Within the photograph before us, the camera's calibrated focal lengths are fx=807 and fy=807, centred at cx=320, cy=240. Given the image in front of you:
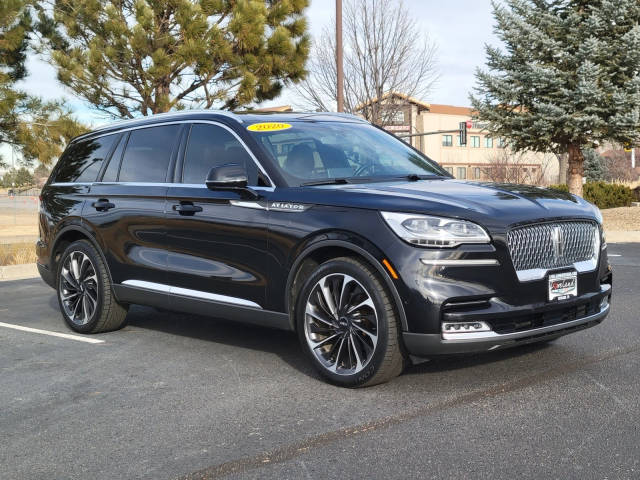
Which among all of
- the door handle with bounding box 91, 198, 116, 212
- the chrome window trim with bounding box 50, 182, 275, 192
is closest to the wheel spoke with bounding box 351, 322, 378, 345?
the chrome window trim with bounding box 50, 182, 275, 192

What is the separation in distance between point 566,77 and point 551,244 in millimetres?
18544

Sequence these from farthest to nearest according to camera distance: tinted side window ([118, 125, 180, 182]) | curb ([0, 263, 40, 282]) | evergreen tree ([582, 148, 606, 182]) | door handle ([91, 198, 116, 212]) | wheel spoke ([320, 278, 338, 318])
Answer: evergreen tree ([582, 148, 606, 182])
curb ([0, 263, 40, 282])
door handle ([91, 198, 116, 212])
tinted side window ([118, 125, 180, 182])
wheel spoke ([320, 278, 338, 318])

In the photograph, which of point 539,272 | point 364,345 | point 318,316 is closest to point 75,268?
point 318,316

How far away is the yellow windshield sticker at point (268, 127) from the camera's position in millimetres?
6000

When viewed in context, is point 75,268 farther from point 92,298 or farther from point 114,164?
point 114,164

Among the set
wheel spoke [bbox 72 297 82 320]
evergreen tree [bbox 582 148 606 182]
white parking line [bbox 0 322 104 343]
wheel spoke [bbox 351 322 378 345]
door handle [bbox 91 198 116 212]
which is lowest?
evergreen tree [bbox 582 148 606 182]

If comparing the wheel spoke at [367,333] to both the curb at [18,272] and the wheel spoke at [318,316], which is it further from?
the curb at [18,272]

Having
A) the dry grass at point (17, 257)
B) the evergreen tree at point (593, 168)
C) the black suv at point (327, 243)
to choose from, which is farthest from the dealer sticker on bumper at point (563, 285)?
the evergreen tree at point (593, 168)

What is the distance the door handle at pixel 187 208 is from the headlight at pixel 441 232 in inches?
75.7

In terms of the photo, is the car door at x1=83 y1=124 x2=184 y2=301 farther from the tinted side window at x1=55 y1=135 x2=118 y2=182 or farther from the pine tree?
the pine tree

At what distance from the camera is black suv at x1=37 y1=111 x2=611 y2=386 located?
4738 millimetres

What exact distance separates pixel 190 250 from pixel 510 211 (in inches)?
98.3

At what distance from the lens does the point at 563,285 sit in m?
5.00

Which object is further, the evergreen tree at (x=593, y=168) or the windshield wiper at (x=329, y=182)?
the evergreen tree at (x=593, y=168)
